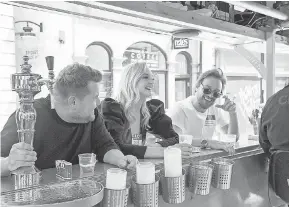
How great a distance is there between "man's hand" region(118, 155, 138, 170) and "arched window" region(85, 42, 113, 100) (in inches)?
273

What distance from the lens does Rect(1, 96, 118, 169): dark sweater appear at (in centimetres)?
149

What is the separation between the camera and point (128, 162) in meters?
1.43

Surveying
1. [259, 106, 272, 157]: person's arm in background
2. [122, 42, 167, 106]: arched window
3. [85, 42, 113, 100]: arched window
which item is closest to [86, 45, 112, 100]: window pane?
[85, 42, 113, 100]: arched window

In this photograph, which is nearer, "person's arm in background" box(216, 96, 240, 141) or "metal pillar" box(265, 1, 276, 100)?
"metal pillar" box(265, 1, 276, 100)

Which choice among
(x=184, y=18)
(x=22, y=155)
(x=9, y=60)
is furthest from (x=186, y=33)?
(x=9, y=60)

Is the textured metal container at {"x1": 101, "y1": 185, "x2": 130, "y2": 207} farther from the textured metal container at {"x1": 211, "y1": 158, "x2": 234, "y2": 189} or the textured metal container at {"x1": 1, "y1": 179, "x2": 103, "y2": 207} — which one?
the textured metal container at {"x1": 211, "y1": 158, "x2": 234, "y2": 189}

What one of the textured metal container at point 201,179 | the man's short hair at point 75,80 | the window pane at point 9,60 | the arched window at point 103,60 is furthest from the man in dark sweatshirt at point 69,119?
the arched window at point 103,60

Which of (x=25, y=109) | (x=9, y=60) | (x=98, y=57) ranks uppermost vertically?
(x=98, y=57)

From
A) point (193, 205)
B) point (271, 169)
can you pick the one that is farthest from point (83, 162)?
point (271, 169)

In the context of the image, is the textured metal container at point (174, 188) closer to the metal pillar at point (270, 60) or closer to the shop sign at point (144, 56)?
the metal pillar at point (270, 60)

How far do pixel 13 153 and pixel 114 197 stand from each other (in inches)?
15.4

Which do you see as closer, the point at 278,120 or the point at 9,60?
the point at 278,120

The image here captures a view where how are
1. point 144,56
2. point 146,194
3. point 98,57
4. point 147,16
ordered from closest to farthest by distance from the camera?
1. point 146,194
2. point 147,16
3. point 98,57
4. point 144,56

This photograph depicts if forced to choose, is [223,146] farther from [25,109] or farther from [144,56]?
[144,56]
